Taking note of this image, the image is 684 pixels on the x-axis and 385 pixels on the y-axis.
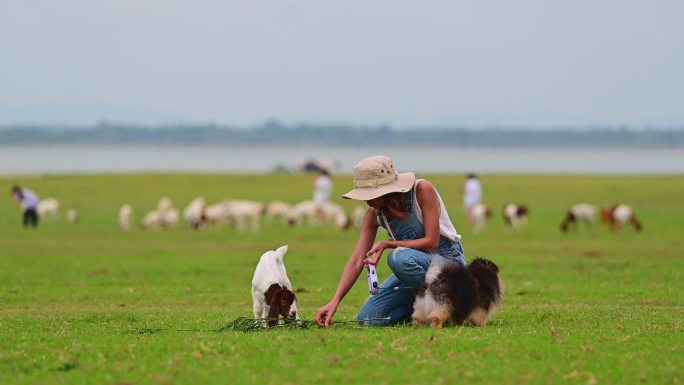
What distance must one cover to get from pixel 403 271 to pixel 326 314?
2.78 ft

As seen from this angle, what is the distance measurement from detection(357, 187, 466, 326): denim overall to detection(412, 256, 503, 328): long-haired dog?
0.52 feet

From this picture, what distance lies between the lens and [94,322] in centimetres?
1228

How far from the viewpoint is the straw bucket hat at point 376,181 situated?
10.1 meters

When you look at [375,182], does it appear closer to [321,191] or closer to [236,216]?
[321,191]

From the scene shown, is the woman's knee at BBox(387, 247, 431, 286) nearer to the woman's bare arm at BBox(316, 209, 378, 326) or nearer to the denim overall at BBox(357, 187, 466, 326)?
the denim overall at BBox(357, 187, 466, 326)

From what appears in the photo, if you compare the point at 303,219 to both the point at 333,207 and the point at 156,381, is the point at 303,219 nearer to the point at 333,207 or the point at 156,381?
the point at 333,207

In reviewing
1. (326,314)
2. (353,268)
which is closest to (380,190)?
(353,268)

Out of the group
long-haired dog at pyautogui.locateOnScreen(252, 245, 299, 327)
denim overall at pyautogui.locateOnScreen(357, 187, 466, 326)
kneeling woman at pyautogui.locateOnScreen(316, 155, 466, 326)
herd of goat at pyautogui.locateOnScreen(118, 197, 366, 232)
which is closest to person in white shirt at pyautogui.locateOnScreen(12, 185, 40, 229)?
herd of goat at pyautogui.locateOnScreen(118, 197, 366, 232)

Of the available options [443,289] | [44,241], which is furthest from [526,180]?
[443,289]

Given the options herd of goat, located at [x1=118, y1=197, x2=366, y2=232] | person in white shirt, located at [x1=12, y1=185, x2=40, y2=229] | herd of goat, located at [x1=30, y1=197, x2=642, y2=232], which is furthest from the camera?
herd of goat, located at [x1=118, y1=197, x2=366, y2=232]

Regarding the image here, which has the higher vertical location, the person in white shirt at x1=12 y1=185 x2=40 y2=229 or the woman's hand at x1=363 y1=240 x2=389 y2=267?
the woman's hand at x1=363 y1=240 x2=389 y2=267

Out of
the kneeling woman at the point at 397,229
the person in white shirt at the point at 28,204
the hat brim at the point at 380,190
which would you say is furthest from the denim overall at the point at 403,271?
the person in white shirt at the point at 28,204

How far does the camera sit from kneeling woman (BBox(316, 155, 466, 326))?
33.3 feet

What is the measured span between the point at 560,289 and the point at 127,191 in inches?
1707
